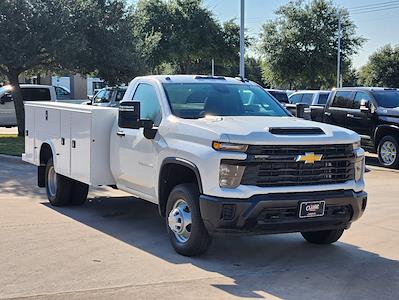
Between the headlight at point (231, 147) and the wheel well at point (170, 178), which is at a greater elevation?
the headlight at point (231, 147)

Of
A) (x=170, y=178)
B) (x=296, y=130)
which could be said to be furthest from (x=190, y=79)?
(x=296, y=130)

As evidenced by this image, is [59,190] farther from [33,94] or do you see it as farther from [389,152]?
[33,94]

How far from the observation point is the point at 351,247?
23.2 feet

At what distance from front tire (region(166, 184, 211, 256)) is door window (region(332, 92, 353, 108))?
10.8 m

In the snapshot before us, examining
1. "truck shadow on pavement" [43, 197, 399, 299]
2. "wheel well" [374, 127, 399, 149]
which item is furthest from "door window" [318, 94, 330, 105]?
"truck shadow on pavement" [43, 197, 399, 299]

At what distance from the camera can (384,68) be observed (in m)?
61.9

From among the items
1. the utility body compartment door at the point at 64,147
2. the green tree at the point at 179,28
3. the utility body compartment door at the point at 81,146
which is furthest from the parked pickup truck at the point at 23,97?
the utility body compartment door at the point at 81,146

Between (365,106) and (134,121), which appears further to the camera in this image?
(365,106)

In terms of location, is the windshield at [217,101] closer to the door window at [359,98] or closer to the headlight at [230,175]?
the headlight at [230,175]

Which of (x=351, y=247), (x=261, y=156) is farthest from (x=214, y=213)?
(x=351, y=247)

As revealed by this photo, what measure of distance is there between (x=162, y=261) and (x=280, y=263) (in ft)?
4.09

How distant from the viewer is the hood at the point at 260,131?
586cm

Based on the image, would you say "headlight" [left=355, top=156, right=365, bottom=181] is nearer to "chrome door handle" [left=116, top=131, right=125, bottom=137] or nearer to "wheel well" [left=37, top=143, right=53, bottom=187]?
"chrome door handle" [left=116, top=131, right=125, bottom=137]

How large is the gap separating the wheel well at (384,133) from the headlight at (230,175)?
9.63 m
